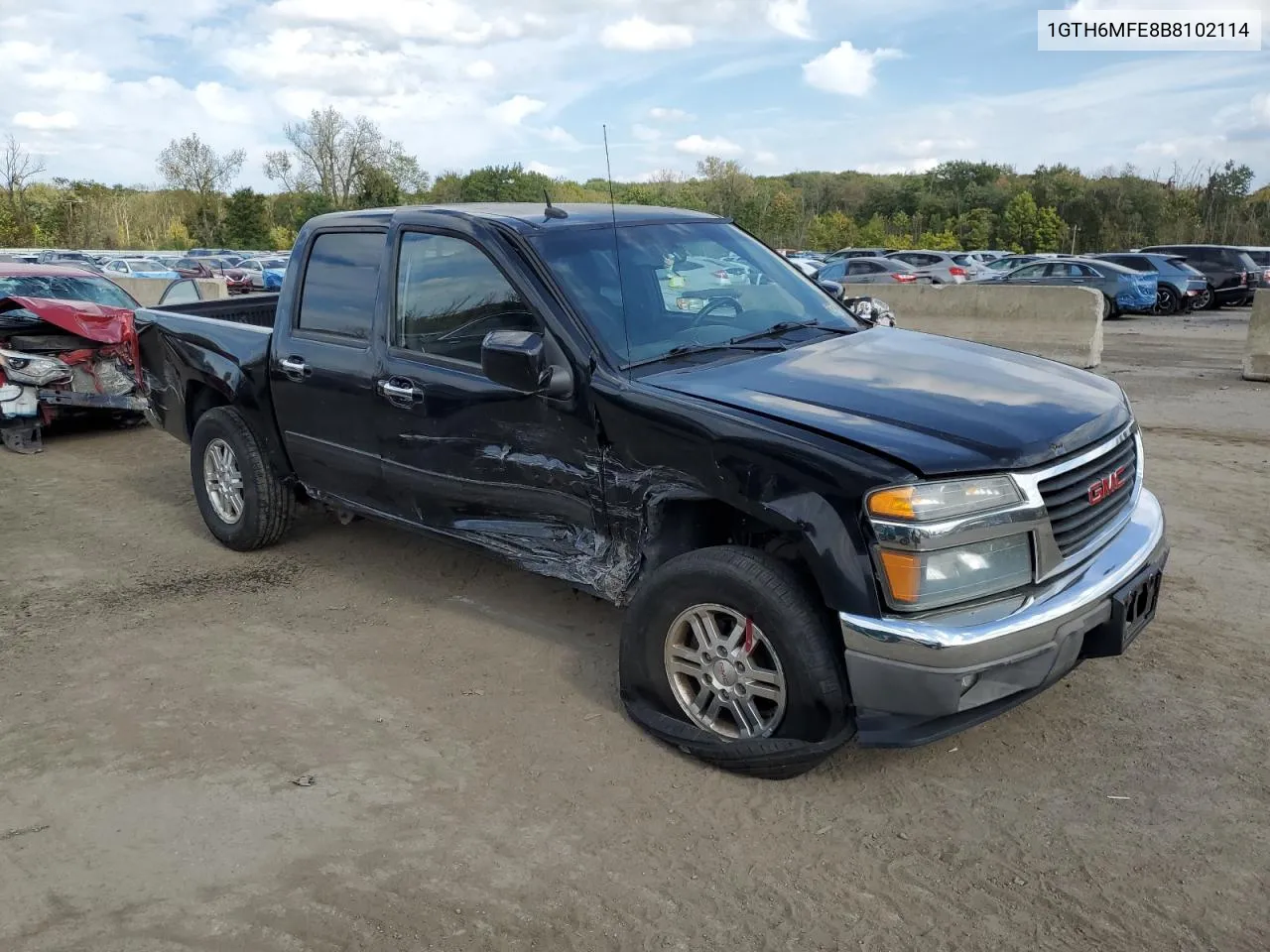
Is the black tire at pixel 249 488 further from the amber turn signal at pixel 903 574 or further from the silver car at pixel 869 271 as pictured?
the silver car at pixel 869 271

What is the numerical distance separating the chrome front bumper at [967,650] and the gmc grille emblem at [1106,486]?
323mm

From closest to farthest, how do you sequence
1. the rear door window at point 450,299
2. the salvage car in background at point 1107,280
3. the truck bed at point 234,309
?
the rear door window at point 450,299 → the truck bed at point 234,309 → the salvage car in background at point 1107,280

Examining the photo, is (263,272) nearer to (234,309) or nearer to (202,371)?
(234,309)

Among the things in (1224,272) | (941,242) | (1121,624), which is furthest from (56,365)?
(941,242)

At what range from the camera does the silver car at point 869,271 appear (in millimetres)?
24359

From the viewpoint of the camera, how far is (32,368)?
8969 millimetres

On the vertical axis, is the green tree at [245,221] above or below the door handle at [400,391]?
above

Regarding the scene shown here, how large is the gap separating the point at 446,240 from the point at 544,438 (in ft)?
3.60

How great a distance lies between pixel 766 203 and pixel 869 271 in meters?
23.7

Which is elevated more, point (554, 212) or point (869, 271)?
point (554, 212)

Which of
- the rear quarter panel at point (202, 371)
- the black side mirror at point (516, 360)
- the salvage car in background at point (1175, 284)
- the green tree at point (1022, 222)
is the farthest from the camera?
the green tree at point (1022, 222)

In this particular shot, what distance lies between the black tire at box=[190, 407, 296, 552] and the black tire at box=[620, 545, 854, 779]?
2.90 m

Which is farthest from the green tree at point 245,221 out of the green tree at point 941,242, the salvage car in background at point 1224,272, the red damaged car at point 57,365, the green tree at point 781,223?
the red damaged car at point 57,365

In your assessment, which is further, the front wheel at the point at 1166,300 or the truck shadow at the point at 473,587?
the front wheel at the point at 1166,300
